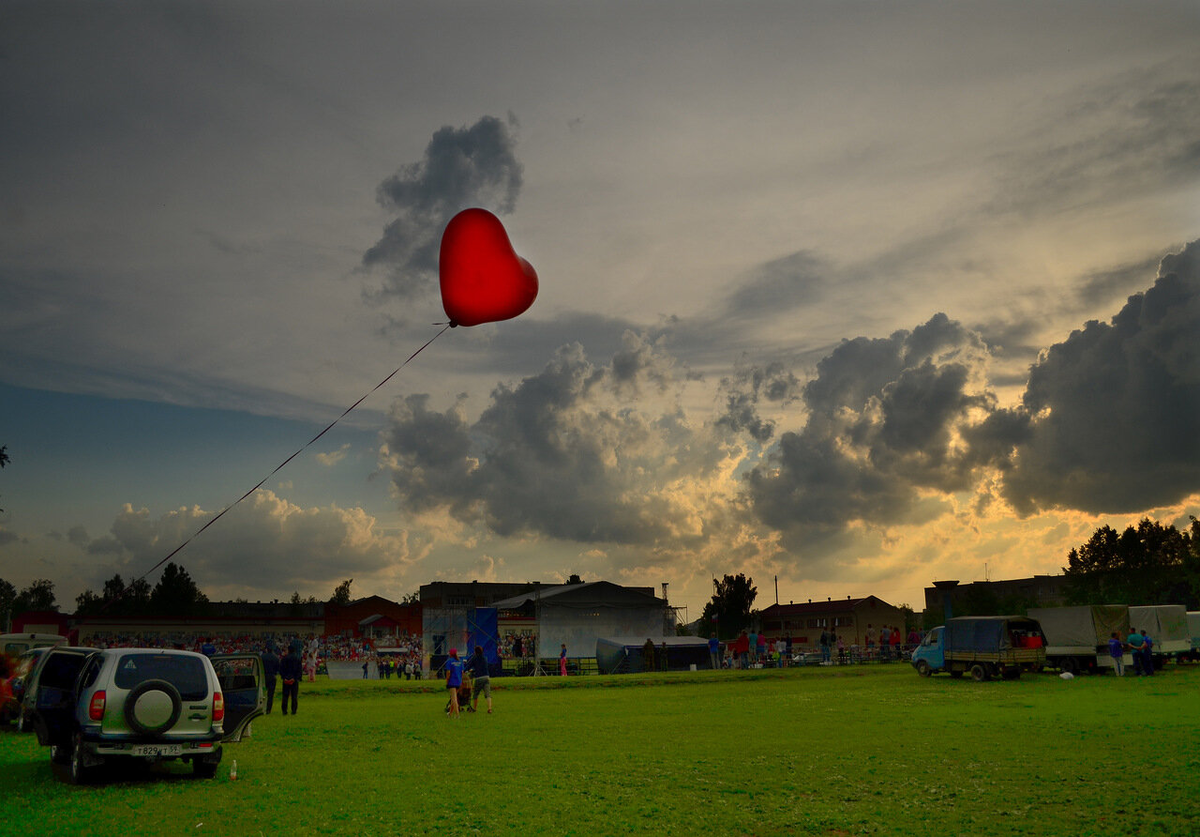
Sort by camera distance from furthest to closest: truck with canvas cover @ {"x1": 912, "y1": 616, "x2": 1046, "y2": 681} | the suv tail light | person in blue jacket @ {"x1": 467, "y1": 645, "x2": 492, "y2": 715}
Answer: truck with canvas cover @ {"x1": 912, "y1": 616, "x2": 1046, "y2": 681}
person in blue jacket @ {"x1": 467, "y1": 645, "x2": 492, "y2": 715}
the suv tail light

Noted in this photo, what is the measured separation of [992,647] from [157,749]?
94.8 feet

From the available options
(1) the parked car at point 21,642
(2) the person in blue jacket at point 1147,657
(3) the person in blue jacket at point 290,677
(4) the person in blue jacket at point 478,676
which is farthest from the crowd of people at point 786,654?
(1) the parked car at point 21,642

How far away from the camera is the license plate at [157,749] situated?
12258mm

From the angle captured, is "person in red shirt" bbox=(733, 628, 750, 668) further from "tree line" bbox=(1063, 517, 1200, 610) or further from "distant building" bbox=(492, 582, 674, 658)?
"tree line" bbox=(1063, 517, 1200, 610)

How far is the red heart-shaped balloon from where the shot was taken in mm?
13133

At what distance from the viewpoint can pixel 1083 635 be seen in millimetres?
34688

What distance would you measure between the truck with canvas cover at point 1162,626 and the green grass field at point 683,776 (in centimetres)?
1386

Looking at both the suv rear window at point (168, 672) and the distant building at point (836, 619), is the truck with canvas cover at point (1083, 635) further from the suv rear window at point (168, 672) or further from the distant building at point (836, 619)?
the distant building at point (836, 619)

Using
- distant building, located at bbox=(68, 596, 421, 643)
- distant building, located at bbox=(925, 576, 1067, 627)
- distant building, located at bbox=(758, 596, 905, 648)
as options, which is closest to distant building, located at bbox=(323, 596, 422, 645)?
distant building, located at bbox=(68, 596, 421, 643)

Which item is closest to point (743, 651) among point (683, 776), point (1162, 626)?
point (1162, 626)

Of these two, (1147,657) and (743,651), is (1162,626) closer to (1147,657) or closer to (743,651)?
(1147,657)

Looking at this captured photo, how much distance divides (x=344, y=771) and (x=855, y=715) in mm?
12258

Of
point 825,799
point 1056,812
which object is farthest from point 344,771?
point 1056,812

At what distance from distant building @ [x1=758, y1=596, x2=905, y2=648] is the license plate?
98.0 metres
